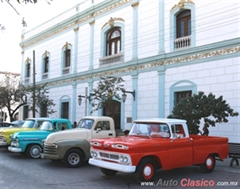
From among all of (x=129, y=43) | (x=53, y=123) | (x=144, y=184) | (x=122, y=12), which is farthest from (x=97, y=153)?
(x=122, y=12)

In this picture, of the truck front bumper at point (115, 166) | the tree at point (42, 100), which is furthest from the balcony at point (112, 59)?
the truck front bumper at point (115, 166)

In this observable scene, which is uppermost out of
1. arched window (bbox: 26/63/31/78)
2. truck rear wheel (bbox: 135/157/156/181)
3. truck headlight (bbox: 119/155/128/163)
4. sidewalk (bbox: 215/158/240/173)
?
arched window (bbox: 26/63/31/78)

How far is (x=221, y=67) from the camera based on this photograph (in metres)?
14.2

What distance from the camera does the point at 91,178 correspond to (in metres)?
8.37

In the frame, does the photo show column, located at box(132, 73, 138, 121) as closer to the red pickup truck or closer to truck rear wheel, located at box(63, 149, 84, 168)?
truck rear wheel, located at box(63, 149, 84, 168)

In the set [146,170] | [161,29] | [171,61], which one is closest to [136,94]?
[171,61]

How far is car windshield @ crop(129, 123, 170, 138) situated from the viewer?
8.55 meters

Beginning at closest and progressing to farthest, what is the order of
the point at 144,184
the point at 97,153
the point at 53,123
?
the point at 144,184 → the point at 97,153 → the point at 53,123

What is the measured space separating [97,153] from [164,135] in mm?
→ 1947

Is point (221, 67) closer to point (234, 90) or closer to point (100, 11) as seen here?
point (234, 90)

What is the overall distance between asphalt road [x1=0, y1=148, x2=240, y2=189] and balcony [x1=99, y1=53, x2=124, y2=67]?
35.1 ft

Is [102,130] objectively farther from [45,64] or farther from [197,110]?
[45,64]

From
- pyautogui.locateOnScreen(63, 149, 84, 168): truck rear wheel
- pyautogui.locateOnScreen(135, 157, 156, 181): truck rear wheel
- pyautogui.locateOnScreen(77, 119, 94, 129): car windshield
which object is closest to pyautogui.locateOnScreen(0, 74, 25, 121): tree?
pyautogui.locateOnScreen(77, 119, 94, 129): car windshield

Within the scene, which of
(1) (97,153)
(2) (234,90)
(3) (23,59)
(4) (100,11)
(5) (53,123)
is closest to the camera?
(1) (97,153)
